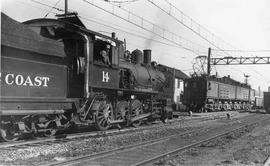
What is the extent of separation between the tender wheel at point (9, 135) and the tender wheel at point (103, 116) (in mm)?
3678

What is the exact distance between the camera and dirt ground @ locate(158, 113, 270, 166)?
8.59 metres

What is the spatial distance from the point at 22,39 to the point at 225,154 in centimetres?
616

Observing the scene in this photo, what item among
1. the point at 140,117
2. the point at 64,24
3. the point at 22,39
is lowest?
the point at 140,117

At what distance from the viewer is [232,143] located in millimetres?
12445

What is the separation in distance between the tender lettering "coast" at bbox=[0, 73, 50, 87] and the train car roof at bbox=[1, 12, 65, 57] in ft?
2.39

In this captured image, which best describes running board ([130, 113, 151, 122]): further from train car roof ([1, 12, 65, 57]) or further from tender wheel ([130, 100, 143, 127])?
train car roof ([1, 12, 65, 57])

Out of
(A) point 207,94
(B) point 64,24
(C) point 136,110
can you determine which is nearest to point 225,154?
(B) point 64,24

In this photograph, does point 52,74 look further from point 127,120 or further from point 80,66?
point 127,120

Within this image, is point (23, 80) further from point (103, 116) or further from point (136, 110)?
point (136, 110)

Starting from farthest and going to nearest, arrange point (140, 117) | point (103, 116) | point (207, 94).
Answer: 1. point (207, 94)
2. point (140, 117)
3. point (103, 116)

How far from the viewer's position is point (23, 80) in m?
9.62

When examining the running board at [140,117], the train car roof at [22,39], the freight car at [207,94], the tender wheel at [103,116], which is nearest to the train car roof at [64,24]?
the train car roof at [22,39]

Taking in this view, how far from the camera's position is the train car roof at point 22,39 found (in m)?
8.88

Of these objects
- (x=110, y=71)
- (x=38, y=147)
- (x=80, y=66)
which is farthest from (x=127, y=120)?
(x=38, y=147)
